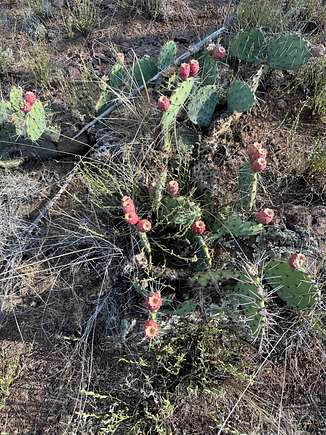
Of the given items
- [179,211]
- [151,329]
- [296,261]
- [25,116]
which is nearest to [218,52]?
[179,211]

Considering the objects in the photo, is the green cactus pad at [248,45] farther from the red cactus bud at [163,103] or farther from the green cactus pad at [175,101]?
the red cactus bud at [163,103]

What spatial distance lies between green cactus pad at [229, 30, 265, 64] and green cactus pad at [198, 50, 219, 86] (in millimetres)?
184

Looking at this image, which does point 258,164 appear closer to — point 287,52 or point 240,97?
point 240,97

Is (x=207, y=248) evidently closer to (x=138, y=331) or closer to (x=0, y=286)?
(x=138, y=331)

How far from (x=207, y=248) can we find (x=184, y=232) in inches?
6.1

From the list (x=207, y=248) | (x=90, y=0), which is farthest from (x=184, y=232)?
(x=90, y=0)

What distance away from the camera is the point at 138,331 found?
217 centimetres

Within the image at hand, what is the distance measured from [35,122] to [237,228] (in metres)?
1.26

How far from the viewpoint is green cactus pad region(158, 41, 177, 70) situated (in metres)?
2.80

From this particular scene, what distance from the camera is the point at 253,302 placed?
191 centimetres

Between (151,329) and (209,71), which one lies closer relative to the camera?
(151,329)

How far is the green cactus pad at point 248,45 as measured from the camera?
2822mm

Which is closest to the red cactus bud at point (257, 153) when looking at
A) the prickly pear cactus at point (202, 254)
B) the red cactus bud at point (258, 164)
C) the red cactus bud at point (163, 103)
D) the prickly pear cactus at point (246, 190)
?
the red cactus bud at point (258, 164)

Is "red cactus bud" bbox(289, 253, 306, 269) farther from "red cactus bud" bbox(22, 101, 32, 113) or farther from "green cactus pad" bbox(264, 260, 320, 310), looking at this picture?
"red cactus bud" bbox(22, 101, 32, 113)
